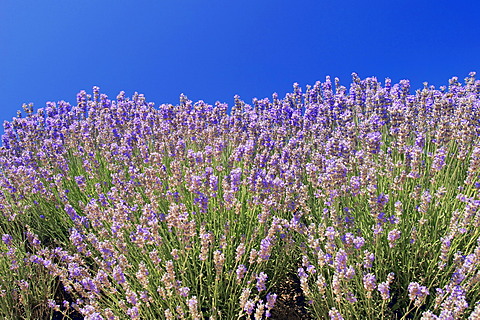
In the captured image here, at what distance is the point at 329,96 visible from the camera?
469 centimetres

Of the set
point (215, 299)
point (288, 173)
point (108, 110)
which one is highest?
point (108, 110)

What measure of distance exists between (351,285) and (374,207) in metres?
0.48

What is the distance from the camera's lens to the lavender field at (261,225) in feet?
7.32

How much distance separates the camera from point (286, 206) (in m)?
2.81

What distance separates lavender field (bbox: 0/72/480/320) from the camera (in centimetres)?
223

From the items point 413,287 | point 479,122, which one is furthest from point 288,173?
point 479,122

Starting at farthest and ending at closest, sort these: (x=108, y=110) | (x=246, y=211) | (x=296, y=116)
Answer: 1. (x=108, y=110)
2. (x=296, y=116)
3. (x=246, y=211)

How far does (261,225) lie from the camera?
2.79 metres

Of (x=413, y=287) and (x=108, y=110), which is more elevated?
(x=108, y=110)

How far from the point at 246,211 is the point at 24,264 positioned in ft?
5.61

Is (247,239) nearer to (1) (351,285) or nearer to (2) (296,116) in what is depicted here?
(1) (351,285)

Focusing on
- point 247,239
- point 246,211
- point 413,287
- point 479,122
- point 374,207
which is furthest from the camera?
point 479,122

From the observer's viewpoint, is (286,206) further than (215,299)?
Yes

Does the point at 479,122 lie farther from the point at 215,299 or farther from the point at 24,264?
the point at 24,264
